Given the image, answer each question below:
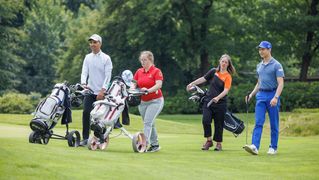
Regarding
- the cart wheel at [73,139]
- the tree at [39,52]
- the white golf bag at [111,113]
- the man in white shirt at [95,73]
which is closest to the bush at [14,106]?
the cart wheel at [73,139]

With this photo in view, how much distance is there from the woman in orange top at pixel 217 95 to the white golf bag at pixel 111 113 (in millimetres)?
1691

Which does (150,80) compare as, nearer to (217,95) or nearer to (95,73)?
(95,73)

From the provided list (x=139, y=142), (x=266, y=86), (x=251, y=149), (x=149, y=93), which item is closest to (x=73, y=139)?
(x=139, y=142)

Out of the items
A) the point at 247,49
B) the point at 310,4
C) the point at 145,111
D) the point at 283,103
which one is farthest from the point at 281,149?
the point at 247,49

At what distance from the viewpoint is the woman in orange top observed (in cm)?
1677


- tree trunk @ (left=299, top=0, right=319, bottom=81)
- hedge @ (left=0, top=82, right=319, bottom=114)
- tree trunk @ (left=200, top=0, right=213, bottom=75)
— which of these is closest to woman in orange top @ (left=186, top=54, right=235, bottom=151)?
hedge @ (left=0, top=82, right=319, bottom=114)

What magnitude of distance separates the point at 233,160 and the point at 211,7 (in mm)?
43227

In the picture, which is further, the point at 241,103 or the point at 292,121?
the point at 241,103

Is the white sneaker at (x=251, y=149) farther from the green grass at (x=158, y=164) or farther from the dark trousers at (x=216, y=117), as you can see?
the dark trousers at (x=216, y=117)

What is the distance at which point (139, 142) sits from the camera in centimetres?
1572

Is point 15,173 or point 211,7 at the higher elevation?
point 211,7

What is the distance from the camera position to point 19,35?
67375 millimetres

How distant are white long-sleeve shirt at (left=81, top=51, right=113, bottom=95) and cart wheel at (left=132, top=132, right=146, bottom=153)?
1.41 m

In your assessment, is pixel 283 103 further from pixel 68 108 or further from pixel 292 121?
pixel 68 108
